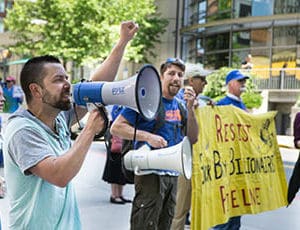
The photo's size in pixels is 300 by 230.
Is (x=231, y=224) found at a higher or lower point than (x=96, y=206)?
higher

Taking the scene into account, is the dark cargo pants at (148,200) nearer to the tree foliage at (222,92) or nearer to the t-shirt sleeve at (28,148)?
the t-shirt sleeve at (28,148)

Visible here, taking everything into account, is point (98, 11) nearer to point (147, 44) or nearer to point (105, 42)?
point (105, 42)

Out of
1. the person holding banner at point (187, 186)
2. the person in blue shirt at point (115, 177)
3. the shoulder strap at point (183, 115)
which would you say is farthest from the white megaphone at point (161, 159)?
the person in blue shirt at point (115, 177)

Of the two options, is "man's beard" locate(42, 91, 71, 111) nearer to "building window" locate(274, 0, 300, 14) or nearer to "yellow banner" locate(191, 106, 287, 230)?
"yellow banner" locate(191, 106, 287, 230)

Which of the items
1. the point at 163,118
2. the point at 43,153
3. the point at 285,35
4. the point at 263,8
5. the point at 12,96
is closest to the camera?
the point at 43,153

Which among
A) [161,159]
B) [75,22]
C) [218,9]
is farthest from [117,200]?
[218,9]

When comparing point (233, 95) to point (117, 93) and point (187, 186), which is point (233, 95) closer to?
point (187, 186)

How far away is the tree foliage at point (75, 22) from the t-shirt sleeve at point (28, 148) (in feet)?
68.5

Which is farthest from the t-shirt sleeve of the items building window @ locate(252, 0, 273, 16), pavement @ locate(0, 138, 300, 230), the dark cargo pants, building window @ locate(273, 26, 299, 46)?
building window @ locate(252, 0, 273, 16)

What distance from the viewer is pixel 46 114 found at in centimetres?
214

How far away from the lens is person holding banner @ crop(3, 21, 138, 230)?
1936mm

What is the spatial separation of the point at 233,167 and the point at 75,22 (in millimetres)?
19143

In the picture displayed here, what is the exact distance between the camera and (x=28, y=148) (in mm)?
1972

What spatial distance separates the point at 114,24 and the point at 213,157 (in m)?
19.7
